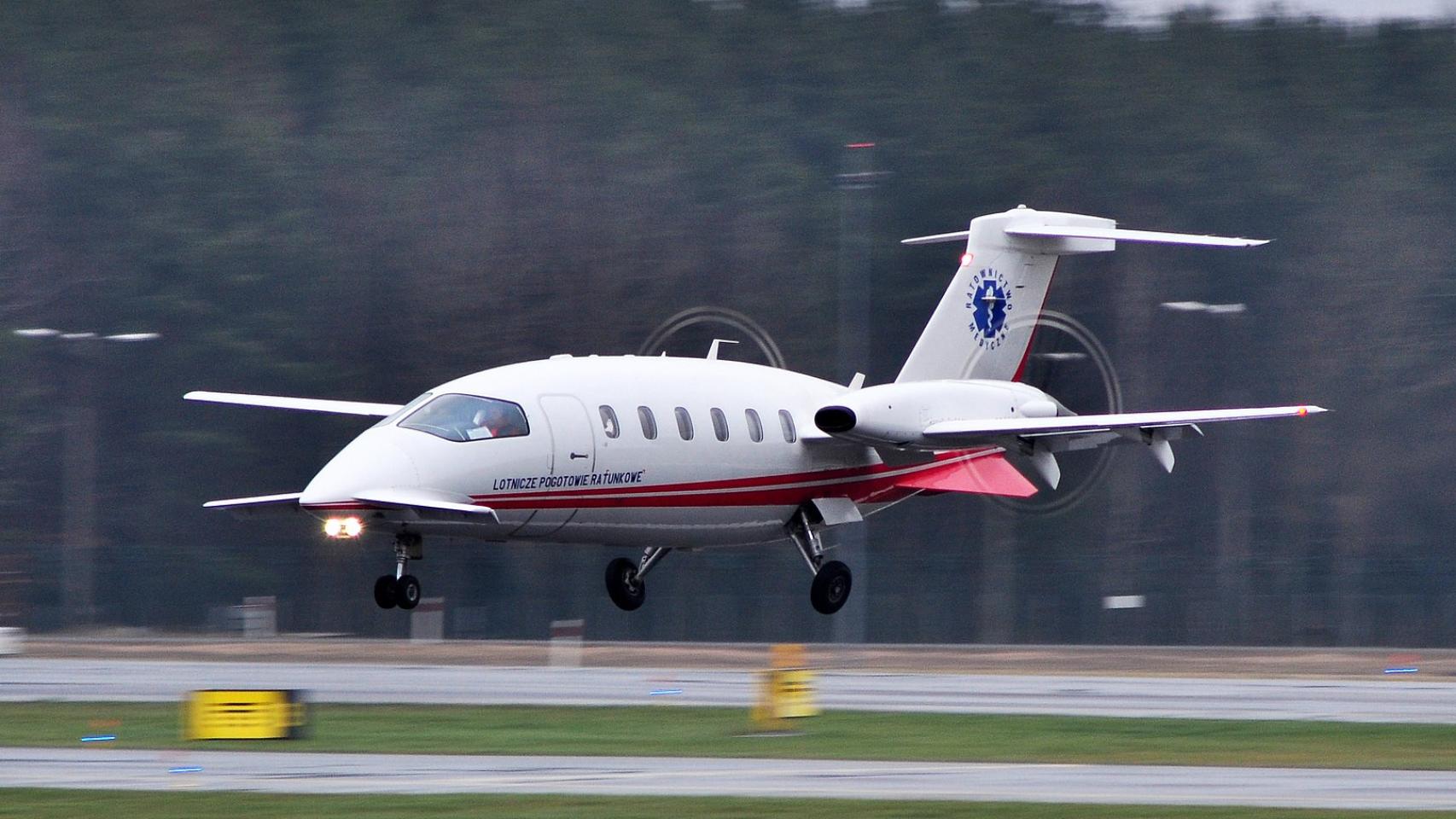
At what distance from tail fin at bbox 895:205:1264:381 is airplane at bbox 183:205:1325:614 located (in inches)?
1.4

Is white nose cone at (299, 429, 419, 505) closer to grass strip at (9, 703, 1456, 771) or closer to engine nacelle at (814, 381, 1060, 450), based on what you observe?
grass strip at (9, 703, 1456, 771)

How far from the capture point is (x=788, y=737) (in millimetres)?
28172

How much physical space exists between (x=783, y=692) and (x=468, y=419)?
229 inches

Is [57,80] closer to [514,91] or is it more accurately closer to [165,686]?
[514,91]

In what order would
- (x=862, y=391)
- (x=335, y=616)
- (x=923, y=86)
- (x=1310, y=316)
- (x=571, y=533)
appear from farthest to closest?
(x=923, y=86) < (x=1310, y=316) < (x=335, y=616) < (x=862, y=391) < (x=571, y=533)

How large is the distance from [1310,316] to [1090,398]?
14.7 meters

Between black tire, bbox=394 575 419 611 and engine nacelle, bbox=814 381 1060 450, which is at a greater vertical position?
engine nacelle, bbox=814 381 1060 450

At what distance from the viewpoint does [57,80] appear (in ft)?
255

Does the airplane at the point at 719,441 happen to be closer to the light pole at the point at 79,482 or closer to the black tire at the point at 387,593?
the black tire at the point at 387,593

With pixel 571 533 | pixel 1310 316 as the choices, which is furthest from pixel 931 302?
pixel 571 533

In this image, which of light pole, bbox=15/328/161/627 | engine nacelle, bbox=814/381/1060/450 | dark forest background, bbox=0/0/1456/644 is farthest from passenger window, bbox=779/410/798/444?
light pole, bbox=15/328/161/627

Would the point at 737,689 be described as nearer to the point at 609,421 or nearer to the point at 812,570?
the point at 812,570

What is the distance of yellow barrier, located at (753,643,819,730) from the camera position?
27.4 m

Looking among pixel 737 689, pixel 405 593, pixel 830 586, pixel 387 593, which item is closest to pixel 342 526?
pixel 387 593
